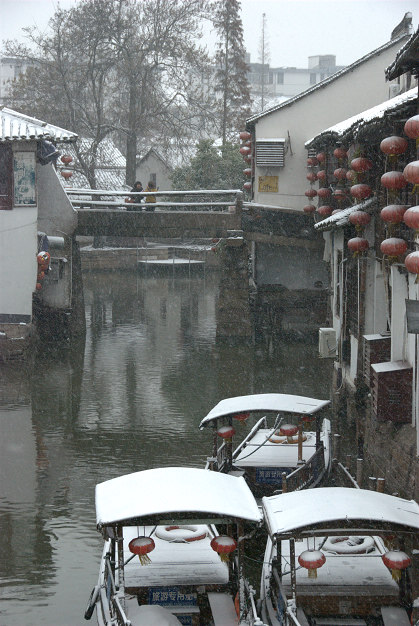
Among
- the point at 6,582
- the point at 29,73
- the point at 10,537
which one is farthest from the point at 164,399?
the point at 29,73

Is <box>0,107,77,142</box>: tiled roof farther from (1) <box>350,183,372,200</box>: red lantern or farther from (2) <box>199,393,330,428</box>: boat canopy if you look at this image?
(2) <box>199,393,330,428</box>: boat canopy

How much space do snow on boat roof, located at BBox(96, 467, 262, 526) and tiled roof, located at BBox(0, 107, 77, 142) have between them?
1631 cm

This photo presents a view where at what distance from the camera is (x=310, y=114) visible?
30.5 metres

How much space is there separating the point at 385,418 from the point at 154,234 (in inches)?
726

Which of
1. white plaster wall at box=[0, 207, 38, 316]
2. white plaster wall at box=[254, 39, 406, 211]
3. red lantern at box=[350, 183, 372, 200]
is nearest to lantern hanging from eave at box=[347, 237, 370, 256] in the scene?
red lantern at box=[350, 183, 372, 200]

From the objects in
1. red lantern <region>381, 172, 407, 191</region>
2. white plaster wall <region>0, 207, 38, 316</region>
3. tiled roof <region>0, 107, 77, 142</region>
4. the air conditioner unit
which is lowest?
the air conditioner unit

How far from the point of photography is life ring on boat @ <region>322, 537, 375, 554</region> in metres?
10.5

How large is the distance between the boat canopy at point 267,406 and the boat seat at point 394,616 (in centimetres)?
532

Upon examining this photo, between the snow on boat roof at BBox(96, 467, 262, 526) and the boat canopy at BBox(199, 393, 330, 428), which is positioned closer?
the snow on boat roof at BBox(96, 467, 262, 526)

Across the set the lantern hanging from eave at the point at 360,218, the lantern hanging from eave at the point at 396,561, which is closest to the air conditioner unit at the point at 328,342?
the lantern hanging from eave at the point at 360,218

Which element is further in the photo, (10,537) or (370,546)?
(10,537)

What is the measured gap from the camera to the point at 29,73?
41594 millimetres

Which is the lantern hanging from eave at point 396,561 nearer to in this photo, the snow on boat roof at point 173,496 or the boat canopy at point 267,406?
the snow on boat roof at point 173,496

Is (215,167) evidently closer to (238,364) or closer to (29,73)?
(29,73)
